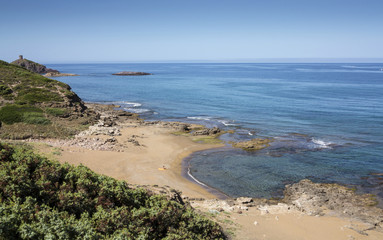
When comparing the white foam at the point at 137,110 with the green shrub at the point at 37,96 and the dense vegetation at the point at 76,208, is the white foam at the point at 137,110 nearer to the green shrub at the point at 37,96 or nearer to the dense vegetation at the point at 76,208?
the green shrub at the point at 37,96

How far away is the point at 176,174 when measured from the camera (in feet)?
86.0

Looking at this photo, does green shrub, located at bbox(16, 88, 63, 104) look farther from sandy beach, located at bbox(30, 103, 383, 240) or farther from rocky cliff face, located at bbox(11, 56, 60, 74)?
rocky cliff face, located at bbox(11, 56, 60, 74)

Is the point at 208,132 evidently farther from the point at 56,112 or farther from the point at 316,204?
the point at 56,112

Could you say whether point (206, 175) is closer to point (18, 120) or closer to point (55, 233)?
point (55, 233)

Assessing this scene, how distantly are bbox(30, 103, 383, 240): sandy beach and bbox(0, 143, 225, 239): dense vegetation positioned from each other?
14.4 ft

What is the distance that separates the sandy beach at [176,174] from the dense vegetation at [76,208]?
→ 4381 mm

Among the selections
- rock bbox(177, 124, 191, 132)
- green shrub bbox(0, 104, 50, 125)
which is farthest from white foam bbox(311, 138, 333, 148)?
green shrub bbox(0, 104, 50, 125)

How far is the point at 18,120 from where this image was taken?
34.7 m

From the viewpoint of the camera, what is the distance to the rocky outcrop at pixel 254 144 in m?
33.6

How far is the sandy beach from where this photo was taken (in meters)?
16.0

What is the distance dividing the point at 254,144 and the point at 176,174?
12775 millimetres

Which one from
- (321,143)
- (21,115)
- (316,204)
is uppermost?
(21,115)

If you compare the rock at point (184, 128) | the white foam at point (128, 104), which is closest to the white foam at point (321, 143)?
the rock at point (184, 128)

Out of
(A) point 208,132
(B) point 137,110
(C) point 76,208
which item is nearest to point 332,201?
(C) point 76,208
